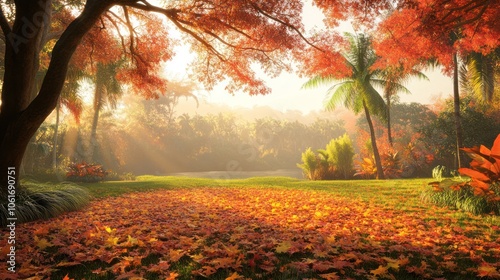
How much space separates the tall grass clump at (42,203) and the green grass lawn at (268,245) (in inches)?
12.6

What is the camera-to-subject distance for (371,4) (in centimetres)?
729

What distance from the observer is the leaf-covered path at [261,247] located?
8.93 ft

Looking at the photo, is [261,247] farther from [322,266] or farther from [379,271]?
[379,271]

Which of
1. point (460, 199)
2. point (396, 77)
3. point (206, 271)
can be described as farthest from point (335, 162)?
point (206, 271)

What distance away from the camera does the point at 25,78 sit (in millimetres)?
5625

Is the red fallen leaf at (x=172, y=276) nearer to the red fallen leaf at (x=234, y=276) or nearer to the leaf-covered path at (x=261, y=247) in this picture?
the leaf-covered path at (x=261, y=247)

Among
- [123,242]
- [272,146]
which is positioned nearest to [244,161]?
[272,146]

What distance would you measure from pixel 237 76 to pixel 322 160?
11.5m

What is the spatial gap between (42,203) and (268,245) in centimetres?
477

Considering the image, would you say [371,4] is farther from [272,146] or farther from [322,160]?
[272,146]

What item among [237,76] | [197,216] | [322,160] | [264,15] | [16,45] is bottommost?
[197,216]

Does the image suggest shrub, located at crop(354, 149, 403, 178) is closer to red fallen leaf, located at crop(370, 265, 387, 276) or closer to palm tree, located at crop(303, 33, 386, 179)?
palm tree, located at crop(303, 33, 386, 179)

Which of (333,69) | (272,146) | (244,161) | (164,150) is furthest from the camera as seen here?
(272,146)

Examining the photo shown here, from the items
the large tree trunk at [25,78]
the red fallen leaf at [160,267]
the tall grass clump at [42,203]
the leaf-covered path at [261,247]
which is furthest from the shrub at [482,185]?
the tall grass clump at [42,203]
